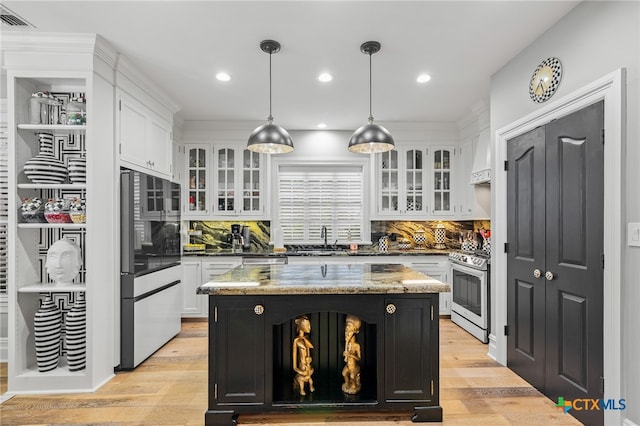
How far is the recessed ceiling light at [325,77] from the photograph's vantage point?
3322 mm

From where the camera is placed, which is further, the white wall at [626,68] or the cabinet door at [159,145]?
the cabinet door at [159,145]

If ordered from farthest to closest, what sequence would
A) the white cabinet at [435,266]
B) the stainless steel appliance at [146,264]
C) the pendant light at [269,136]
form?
the white cabinet at [435,266], the stainless steel appliance at [146,264], the pendant light at [269,136]

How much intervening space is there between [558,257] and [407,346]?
1271 mm

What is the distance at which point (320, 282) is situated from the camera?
223 cm

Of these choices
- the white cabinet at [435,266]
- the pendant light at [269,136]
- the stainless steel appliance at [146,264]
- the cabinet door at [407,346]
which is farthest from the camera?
the white cabinet at [435,266]

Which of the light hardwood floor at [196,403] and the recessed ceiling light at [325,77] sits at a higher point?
the recessed ceiling light at [325,77]

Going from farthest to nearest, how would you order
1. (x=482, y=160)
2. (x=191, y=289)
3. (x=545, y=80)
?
(x=191, y=289) < (x=482, y=160) < (x=545, y=80)

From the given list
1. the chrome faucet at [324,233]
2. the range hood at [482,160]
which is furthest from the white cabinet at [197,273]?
the range hood at [482,160]

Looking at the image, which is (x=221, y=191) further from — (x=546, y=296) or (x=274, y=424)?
(x=546, y=296)

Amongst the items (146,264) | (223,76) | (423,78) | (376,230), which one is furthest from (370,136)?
(376,230)

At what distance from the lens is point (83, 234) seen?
9.55 feet

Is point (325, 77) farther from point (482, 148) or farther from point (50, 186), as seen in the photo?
point (50, 186)

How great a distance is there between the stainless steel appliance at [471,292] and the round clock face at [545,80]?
1.73 m

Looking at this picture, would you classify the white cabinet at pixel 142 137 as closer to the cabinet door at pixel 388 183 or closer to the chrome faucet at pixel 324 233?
the chrome faucet at pixel 324 233
